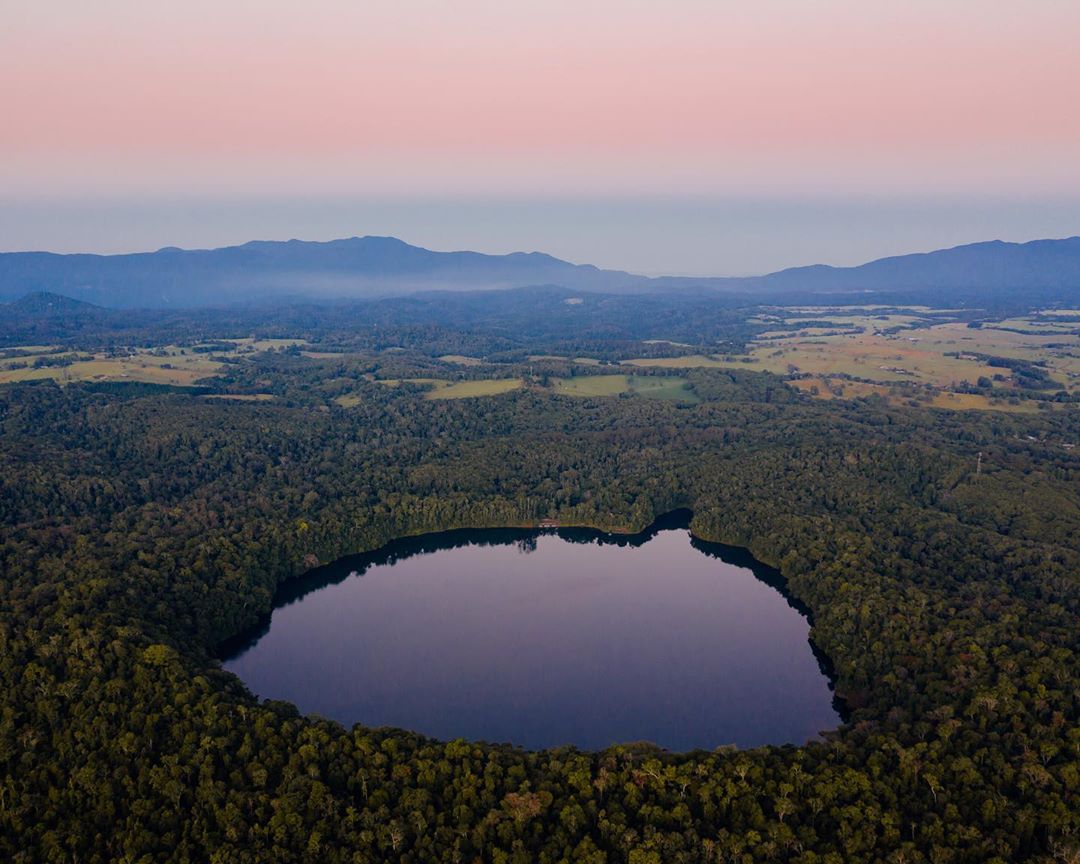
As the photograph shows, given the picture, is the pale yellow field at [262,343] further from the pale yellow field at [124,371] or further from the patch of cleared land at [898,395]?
the patch of cleared land at [898,395]

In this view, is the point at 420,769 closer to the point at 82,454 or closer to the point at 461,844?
the point at 461,844

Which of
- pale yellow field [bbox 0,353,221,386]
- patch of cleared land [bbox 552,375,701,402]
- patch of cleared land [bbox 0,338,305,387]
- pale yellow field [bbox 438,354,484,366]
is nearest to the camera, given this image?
pale yellow field [bbox 0,353,221,386]

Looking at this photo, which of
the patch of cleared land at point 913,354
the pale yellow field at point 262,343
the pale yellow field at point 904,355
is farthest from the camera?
the pale yellow field at point 262,343

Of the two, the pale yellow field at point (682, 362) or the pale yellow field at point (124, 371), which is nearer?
the pale yellow field at point (124, 371)

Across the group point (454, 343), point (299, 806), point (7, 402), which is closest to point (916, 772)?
point (299, 806)

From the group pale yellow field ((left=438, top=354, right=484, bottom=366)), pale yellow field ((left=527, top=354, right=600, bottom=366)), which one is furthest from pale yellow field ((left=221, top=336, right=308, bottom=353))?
pale yellow field ((left=527, top=354, right=600, bottom=366))

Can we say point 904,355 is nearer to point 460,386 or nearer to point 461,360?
point 461,360

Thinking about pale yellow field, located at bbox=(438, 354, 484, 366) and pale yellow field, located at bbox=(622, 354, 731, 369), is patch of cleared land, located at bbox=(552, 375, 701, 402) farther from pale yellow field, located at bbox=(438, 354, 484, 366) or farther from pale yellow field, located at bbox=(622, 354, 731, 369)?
pale yellow field, located at bbox=(438, 354, 484, 366)

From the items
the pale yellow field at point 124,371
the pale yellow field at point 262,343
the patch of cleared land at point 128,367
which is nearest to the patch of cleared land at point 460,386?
the pale yellow field at point 124,371
